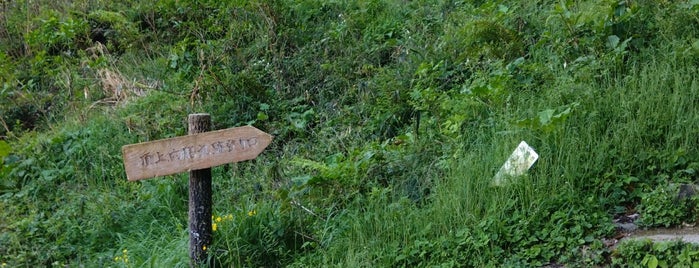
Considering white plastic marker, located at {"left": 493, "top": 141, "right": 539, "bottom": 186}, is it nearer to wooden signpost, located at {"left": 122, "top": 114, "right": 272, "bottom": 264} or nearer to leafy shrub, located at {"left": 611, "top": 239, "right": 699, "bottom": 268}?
leafy shrub, located at {"left": 611, "top": 239, "right": 699, "bottom": 268}

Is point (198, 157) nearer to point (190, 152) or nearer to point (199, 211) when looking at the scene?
point (190, 152)

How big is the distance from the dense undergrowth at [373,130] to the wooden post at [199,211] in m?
0.10

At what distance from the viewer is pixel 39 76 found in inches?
420

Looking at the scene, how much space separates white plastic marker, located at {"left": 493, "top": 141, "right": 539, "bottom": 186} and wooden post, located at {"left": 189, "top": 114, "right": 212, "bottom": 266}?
80.1 inches

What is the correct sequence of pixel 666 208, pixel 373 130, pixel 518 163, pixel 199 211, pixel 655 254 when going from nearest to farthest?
pixel 655 254 → pixel 666 208 → pixel 199 211 → pixel 518 163 → pixel 373 130

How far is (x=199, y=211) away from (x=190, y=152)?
0.43 meters

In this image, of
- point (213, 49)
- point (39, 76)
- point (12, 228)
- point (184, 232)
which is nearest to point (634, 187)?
point (184, 232)

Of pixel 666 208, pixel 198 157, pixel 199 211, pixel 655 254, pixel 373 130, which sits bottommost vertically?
pixel 655 254

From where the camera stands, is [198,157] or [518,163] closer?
[198,157]

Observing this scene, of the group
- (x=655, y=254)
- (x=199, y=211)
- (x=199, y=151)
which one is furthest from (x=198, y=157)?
(x=655, y=254)

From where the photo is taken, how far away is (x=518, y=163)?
5352 millimetres

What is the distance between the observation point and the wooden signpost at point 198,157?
4.87 meters

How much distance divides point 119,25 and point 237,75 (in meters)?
3.02

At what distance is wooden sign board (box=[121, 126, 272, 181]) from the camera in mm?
4855
